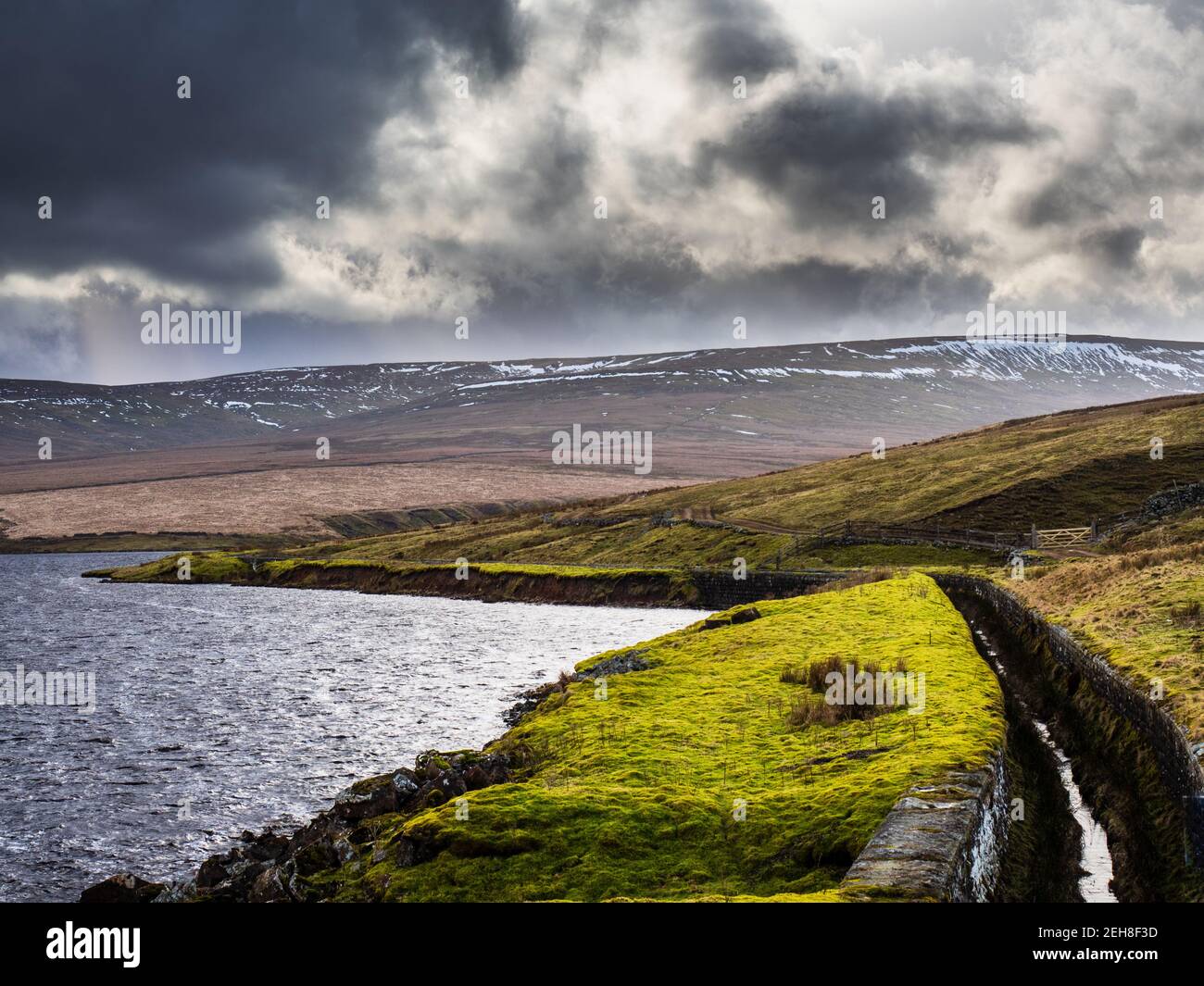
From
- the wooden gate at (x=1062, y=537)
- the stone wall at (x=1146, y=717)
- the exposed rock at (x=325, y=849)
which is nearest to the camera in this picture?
the stone wall at (x=1146, y=717)

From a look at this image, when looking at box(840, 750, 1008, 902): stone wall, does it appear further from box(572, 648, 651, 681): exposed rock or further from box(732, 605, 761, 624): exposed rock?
box(732, 605, 761, 624): exposed rock

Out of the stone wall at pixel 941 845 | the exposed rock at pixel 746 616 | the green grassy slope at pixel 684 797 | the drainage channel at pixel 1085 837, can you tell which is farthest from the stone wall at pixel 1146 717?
the exposed rock at pixel 746 616

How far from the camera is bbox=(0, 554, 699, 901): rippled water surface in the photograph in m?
24.8

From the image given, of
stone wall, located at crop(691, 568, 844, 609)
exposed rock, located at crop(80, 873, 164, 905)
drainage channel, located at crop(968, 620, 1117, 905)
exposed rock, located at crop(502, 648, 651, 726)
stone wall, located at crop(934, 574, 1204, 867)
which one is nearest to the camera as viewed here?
stone wall, located at crop(934, 574, 1204, 867)

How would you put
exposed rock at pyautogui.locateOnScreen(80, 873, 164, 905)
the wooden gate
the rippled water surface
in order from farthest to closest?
the wooden gate, the rippled water surface, exposed rock at pyautogui.locateOnScreen(80, 873, 164, 905)

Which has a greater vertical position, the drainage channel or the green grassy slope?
the green grassy slope

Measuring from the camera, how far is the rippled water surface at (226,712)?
81.3 ft

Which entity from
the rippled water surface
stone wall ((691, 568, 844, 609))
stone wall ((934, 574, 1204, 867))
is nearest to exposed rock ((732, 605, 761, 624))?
the rippled water surface

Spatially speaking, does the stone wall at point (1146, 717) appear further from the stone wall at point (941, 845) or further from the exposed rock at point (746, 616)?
the exposed rock at point (746, 616)

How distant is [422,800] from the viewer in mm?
21484

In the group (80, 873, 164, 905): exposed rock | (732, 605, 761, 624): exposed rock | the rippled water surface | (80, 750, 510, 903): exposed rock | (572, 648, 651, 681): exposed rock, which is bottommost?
the rippled water surface

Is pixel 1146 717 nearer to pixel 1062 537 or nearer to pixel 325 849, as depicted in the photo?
pixel 325 849

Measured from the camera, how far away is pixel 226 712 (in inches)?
1604

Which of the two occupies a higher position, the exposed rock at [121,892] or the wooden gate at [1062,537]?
the wooden gate at [1062,537]
